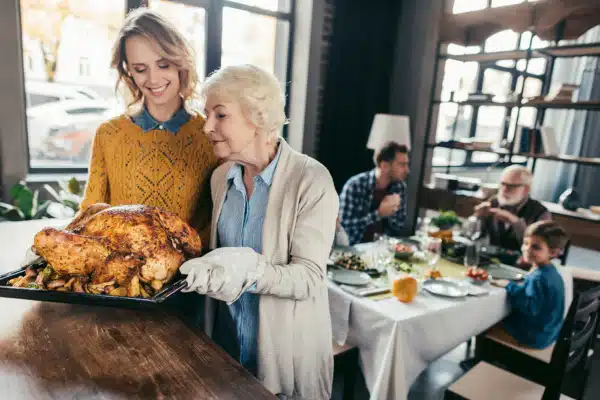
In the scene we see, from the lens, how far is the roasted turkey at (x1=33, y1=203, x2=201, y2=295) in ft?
2.82

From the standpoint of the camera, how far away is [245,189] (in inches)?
48.1

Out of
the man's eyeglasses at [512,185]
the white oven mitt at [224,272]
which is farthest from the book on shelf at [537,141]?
the white oven mitt at [224,272]

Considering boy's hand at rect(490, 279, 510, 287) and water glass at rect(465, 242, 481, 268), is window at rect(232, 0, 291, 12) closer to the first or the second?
water glass at rect(465, 242, 481, 268)

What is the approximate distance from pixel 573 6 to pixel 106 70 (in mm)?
3780

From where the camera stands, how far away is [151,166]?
50.0 inches

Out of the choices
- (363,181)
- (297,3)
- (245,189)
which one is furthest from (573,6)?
(245,189)

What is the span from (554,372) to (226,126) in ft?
5.30

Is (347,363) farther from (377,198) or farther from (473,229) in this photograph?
(377,198)

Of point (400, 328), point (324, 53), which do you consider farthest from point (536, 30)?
point (400, 328)

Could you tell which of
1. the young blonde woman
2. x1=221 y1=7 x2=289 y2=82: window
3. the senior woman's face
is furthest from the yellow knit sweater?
x1=221 y1=7 x2=289 y2=82: window

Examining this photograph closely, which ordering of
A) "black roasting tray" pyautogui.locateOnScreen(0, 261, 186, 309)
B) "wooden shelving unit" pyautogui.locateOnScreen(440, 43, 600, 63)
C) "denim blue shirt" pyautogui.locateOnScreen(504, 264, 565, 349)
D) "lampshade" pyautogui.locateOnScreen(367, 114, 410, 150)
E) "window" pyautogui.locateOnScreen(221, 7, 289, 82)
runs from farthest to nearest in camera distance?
"lampshade" pyautogui.locateOnScreen(367, 114, 410, 150)
"window" pyautogui.locateOnScreen(221, 7, 289, 82)
"wooden shelving unit" pyautogui.locateOnScreen(440, 43, 600, 63)
"denim blue shirt" pyautogui.locateOnScreen(504, 264, 565, 349)
"black roasting tray" pyautogui.locateOnScreen(0, 261, 186, 309)

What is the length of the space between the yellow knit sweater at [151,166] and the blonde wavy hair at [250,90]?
250 mm

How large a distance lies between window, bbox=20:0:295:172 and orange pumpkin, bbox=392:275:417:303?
2414 mm

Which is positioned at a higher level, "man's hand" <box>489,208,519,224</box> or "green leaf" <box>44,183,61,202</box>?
"man's hand" <box>489,208,519,224</box>
